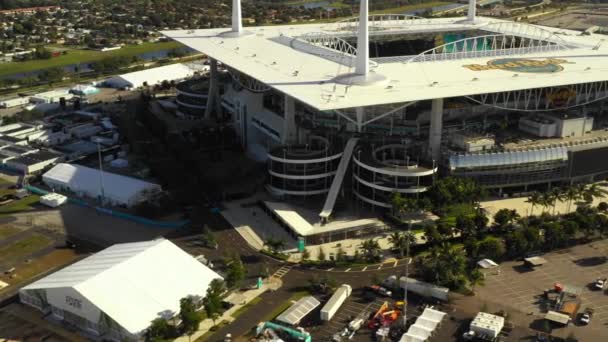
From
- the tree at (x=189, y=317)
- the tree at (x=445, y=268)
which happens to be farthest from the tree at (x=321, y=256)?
the tree at (x=189, y=317)

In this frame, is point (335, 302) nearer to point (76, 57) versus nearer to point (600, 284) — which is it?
point (600, 284)

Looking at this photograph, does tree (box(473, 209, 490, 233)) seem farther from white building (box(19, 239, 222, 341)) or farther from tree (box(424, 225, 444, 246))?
white building (box(19, 239, 222, 341))

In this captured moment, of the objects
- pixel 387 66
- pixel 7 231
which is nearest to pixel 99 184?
pixel 7 231

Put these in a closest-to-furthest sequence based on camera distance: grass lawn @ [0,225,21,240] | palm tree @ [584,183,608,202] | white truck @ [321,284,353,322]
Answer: white truck @ [321,284,353,322], grass lawn @ [0,225,21,240], palm tree @ [584,183,608,202]

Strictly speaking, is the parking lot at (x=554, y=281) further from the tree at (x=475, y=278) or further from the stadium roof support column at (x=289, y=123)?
the stadium roof support column at (x=289, y=123)

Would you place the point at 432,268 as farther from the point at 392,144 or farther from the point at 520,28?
the point at 520,28

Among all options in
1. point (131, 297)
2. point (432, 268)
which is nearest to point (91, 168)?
point (131, 297)

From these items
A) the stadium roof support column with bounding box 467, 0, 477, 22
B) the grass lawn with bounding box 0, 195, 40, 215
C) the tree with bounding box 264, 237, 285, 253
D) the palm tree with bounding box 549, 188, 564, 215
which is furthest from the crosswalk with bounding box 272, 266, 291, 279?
the stadium roof support column with bounding box 467, 0, 477, 22
